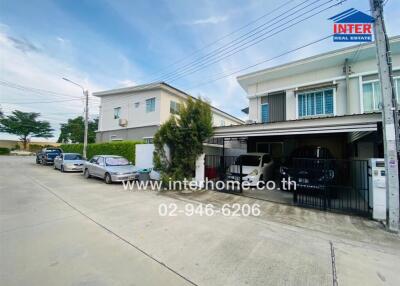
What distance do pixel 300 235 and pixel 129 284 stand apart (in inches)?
146

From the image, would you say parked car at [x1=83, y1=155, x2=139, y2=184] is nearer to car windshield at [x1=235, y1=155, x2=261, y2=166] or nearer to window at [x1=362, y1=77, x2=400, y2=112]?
car windshield at [x1=235, y1=155, x2=261, y2=166]

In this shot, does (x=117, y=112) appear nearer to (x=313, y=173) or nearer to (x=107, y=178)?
(x=107, y=178)

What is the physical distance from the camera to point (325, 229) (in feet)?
15.6

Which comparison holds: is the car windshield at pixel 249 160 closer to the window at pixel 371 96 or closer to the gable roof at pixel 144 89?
the window at pixel 371 96

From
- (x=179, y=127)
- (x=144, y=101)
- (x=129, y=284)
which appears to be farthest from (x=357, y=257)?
(x=144, y=101)

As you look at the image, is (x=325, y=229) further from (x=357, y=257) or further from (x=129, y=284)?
(x=129, y=284)

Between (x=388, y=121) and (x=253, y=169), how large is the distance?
221 inches

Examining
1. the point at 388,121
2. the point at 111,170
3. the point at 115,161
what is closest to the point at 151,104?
the point at 115,161

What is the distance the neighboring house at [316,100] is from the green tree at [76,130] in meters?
35.6

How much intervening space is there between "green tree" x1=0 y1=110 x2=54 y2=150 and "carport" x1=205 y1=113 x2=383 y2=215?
52.0 metres

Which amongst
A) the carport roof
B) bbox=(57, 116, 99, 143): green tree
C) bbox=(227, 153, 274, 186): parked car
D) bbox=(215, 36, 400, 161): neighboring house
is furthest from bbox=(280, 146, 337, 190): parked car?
bbox=(57, 116, 99, 143): green tree

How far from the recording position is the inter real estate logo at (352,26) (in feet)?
16.4

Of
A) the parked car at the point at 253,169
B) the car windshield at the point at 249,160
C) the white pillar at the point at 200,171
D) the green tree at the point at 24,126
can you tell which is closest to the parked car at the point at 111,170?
the white pillar at the point at 200,171

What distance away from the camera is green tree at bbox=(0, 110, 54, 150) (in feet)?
137
